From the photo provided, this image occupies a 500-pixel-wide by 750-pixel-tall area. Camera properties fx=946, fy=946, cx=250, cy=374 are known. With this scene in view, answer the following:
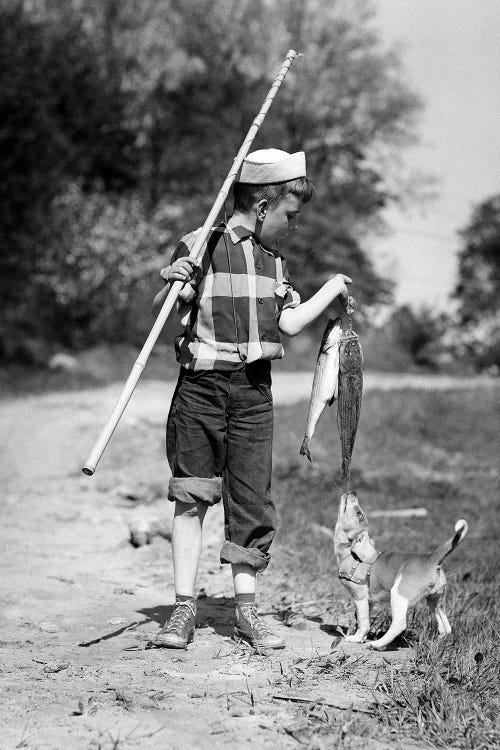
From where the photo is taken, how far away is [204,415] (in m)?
3.88

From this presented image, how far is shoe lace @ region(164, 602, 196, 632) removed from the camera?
12.4 ft

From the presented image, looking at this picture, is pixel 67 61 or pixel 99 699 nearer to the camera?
pixel 99 699

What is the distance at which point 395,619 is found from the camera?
3691mm

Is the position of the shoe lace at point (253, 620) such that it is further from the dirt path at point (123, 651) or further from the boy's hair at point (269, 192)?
the boy's hair at point (269, 192)

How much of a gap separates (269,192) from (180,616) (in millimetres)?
1778

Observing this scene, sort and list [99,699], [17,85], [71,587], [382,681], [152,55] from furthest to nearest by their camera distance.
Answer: [152,55], [17,85], [71,587], [382,681], [99,699]

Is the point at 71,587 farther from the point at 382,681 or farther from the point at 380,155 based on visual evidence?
the point at 380,155

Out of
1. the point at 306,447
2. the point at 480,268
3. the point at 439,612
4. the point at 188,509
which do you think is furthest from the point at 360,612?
the point at 480,268

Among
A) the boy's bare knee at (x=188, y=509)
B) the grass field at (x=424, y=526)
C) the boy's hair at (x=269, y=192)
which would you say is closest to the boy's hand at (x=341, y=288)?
the boy's hair at (x=269, y=192)

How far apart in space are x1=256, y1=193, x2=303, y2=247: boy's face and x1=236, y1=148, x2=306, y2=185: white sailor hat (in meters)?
→ 0.09

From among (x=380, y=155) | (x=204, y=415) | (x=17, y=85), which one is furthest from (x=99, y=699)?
(x=380, y=155)

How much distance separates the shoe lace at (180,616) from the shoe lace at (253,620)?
0.21 m

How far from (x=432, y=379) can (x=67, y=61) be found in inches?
449

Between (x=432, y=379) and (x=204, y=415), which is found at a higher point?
(x=204, y=415)
